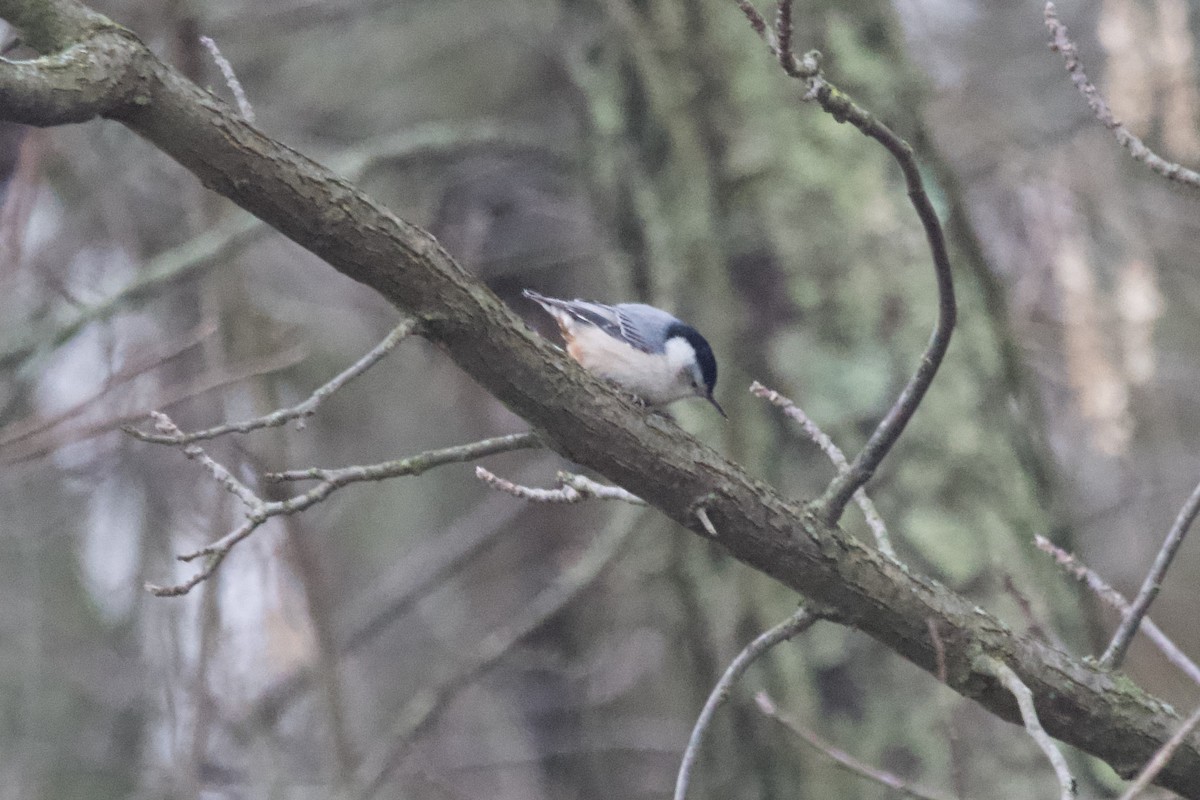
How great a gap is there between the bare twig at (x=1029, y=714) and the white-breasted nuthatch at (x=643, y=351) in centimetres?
136

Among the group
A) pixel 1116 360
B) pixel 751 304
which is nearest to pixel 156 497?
pixel 751 304

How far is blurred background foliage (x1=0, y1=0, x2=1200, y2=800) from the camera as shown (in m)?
3.75

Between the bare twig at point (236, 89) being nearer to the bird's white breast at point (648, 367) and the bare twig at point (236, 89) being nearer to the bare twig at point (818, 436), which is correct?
the bare twig at point (818, 436)

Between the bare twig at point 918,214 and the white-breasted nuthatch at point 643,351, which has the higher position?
the white-breasted nuthatch at point 643,351

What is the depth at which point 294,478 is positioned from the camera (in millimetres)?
1792

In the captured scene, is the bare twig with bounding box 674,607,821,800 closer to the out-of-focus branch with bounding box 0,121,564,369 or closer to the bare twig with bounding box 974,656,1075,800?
the bare twig with bounding box 974,656,1075,800

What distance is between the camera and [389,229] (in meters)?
1.79

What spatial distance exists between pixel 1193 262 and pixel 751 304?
204 cm

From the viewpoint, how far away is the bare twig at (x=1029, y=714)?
1.65m

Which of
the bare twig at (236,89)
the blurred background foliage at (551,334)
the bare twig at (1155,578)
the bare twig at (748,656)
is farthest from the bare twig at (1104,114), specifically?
the bare twig at (236,89)

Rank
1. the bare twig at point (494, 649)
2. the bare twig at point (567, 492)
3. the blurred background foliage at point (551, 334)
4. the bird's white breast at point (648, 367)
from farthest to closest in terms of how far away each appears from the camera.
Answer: the bare twig at point (494, 649) < the blurred background foliage at point (551, 334) < the bird's white breast at point (648, 367) < the bare twig at point (567, 492)

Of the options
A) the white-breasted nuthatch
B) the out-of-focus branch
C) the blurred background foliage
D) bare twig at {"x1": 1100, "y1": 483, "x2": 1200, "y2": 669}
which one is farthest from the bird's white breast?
bare twig at {"x1": 1100, "y1": 483, "x2": 1200, "y2": 669}

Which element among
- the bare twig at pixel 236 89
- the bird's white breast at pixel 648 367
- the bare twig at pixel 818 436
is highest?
the bare twig at pixel 236 89

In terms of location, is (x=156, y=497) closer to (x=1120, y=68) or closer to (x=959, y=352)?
(x=959, y=352)
